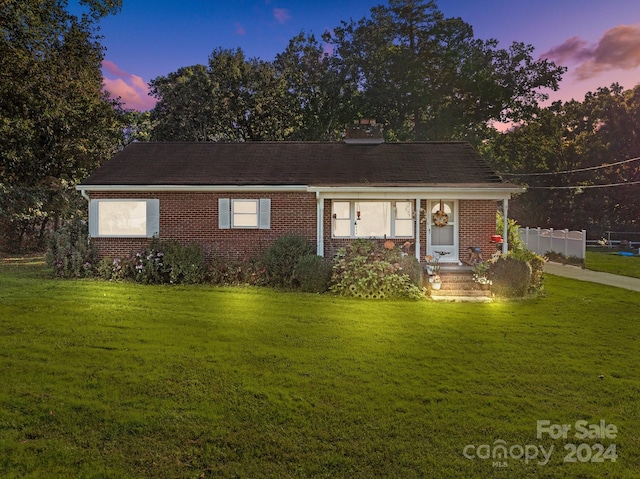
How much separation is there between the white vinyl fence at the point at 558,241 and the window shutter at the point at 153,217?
56.7ft

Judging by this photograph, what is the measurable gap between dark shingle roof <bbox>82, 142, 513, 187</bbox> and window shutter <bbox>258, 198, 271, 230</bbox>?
28.9 inches

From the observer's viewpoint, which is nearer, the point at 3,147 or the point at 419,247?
the point at 419,247

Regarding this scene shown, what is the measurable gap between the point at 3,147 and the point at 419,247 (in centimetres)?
1929

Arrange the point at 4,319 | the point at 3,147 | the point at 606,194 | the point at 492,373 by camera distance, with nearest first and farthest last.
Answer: the point at 492,373
the point at 4,319
the point at 3,147
the point at 606,194

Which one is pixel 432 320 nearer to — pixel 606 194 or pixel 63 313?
pixel 63 313

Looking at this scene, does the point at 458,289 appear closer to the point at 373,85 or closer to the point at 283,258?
the point at 283,258

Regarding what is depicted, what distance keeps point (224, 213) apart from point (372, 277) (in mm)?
6123

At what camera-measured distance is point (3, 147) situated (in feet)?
66.8

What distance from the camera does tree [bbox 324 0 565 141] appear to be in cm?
3469

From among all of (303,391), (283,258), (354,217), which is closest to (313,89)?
(354,217)

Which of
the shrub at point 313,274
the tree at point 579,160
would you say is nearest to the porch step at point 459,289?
the shrub at point 313,274

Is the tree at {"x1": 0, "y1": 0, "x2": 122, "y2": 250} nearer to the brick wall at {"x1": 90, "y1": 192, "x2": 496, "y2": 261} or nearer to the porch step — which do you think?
the brick wall at {"x1": 90, "y1": 192, "x2": 496, "y2": 261}

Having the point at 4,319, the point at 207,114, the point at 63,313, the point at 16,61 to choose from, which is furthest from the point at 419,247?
the point at 207,114

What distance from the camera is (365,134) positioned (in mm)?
19219
